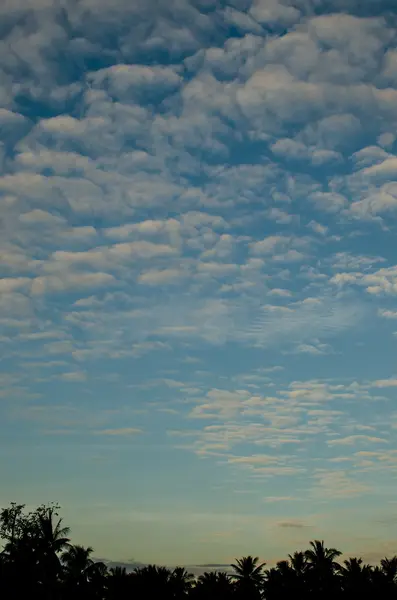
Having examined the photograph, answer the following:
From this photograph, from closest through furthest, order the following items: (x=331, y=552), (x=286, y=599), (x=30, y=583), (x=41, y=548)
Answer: (x=30, y=583) < (x=41, y=548) < (x=286, y=599) < (x=331, y=552)

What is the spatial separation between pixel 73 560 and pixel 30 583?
697 centimetres

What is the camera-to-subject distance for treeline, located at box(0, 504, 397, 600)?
206ft

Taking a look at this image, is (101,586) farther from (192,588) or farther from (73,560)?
(192,588)

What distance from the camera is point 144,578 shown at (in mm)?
64875

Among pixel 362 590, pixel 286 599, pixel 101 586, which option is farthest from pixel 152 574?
pixel 362 590

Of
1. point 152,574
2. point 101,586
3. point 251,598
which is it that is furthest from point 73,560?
point 251,598

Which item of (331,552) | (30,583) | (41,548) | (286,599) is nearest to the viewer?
(30,583)

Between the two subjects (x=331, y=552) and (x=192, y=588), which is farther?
(x=331, y=552)

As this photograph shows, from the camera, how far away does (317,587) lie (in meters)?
72.2

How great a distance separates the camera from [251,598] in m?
73.8

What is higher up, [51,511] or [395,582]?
[51,511]

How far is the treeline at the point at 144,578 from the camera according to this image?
206ft

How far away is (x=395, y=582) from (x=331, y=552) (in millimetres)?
10904

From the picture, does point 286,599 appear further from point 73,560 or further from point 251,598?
point 73,560
